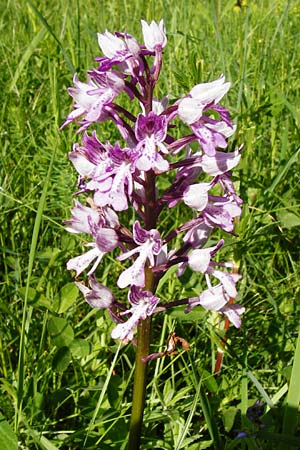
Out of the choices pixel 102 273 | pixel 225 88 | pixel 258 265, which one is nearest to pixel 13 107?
pixel 102 273

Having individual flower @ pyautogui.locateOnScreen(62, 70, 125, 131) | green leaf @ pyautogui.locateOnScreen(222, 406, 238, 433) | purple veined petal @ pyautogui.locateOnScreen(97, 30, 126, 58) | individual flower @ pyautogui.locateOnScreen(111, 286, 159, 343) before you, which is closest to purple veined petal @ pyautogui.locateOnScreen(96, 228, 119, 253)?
individual flower @ pyautogui.locateOnScreen(111, 286, 159, 343)

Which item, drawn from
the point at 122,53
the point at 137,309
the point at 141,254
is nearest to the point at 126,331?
the point at 137,309

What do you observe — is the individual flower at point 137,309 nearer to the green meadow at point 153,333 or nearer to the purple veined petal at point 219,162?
the green meadow at point 153,333

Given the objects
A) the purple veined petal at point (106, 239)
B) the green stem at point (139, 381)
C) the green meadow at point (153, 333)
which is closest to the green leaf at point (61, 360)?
the green meadow at point (153, 333)

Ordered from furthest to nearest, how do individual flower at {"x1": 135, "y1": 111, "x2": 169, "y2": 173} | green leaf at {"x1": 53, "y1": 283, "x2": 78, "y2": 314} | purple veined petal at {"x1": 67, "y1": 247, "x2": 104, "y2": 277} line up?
green leaf at {"x1": 53, "y1": 283, "x2": 78, "y2": 314}
purple veined petal at {"x1": 67, "y1": 247, "x2": 104, "y2": 277}
individual flower at {"x1": 135, "y1": 111, "x2": 169, "y2": 173}

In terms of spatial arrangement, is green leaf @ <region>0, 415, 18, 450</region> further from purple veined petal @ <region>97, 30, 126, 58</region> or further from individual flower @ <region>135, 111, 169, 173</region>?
purple veined petal @ <region>97, 30, 126, 58</region>

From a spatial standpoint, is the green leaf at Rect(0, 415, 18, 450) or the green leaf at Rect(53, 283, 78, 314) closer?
→ the green leaf at Rect(0, 415, 18, 450)

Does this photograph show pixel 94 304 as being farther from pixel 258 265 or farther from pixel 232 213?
pixel 258 265
